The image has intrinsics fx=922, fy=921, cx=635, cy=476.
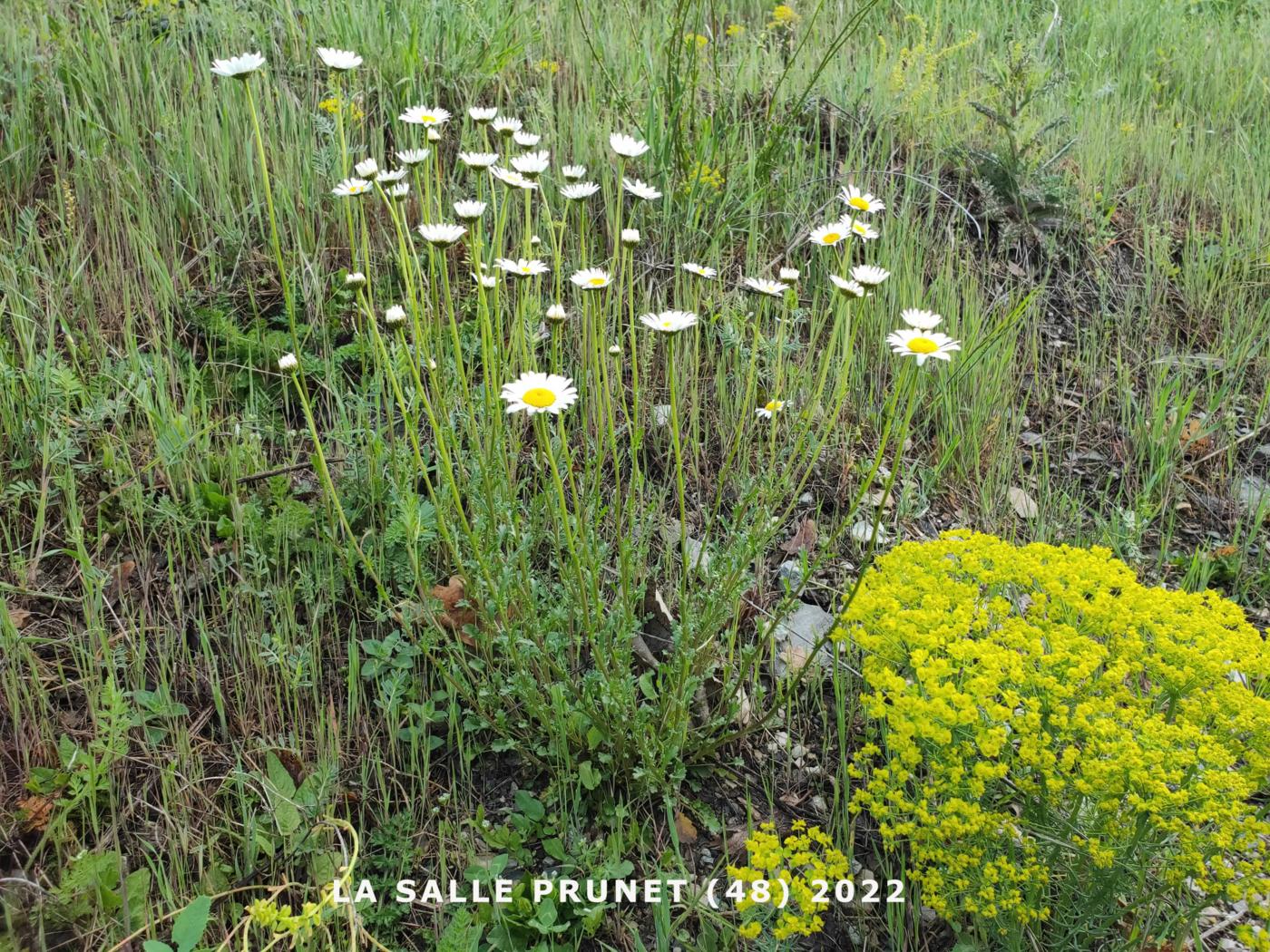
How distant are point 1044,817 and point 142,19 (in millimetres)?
4121

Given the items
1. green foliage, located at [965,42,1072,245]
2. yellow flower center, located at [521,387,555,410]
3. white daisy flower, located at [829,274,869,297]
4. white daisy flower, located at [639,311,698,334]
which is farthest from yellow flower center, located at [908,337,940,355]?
green foliage, located at [965,42,1072,245]

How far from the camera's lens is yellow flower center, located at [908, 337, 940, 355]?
63.2 inches

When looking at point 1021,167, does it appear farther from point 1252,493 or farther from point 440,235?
point 440,235

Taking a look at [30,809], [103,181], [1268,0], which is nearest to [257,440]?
[30,809]

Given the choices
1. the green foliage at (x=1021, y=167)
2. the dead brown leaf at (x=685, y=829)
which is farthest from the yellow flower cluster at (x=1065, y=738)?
the green foliage at (x=1021, y=167)

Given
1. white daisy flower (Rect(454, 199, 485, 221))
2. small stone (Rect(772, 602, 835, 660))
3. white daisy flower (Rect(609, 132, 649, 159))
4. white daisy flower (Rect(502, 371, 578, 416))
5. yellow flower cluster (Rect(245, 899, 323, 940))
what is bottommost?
small stone (Rect(772, 602, 835, 660))

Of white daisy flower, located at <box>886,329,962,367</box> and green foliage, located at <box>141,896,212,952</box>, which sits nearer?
green foliage, located at <box>141,896,212,952</box>

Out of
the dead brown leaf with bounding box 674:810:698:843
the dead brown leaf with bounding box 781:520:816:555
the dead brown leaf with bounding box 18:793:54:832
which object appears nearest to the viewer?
the dead brown leaf with bounding box 18:793:54:832

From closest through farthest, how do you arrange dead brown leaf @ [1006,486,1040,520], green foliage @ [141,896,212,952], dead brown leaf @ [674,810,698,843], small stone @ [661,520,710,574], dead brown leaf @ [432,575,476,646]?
1. green foliage @ [141,896,212,952]
2. dead brown leaf @ [674,810,698,843]
3. dead brown leaf @ [432,575,476,646]
4. small stone @ [661,520,710,574]
5. dead brown leaf @ [1006,486,1040,520]

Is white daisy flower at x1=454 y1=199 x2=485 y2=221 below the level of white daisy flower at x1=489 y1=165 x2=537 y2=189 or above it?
below

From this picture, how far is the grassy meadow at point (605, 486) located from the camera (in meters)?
1.69

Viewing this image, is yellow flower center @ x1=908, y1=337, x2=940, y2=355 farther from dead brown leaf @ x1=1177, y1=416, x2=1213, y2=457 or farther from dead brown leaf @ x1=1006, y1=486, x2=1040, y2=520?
dead brown leaf @ x1=1177, y1=416, x2=1213, y2=457

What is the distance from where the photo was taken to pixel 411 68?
338cm

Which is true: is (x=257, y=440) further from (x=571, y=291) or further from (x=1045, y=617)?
(x=1045, y=617)
